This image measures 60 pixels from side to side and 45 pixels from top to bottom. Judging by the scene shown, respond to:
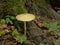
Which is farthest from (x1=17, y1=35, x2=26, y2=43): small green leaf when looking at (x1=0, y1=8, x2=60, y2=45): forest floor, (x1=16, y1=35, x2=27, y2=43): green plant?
(x1=0, y1=8, x2=60, y2=45): forest floor

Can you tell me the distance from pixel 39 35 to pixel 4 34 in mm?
824

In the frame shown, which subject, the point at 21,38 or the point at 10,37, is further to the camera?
the point at 10,37

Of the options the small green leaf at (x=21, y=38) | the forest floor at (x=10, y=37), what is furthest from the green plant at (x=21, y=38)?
the forest floor at (x=10, y=37)

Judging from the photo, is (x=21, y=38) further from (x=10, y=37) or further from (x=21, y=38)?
(x=10, y=37)

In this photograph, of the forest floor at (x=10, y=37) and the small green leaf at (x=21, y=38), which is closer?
the small green leaf at (x=21, y=38)

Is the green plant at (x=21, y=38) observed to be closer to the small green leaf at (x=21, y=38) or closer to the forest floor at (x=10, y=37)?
the small green leaf at (x=21, y=38)

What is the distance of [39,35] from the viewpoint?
4387 mm

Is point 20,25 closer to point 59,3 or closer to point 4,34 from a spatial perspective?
point 4,34

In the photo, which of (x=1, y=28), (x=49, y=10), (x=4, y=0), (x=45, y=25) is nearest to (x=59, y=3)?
(x=49, y=10)

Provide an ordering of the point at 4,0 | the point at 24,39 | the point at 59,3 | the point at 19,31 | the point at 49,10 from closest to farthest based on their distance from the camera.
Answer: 1. the point at 24,39
2. the point at 19,31
3. the point at 4,0
4. the point at 49,10
5. the point at 59,3

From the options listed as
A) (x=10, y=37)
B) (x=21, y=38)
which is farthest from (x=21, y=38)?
(x=10, y=37)

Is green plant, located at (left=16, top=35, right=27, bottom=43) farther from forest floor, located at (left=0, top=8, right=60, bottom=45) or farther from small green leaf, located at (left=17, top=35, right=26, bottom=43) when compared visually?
forest floor, located at (left=0, top=8, right=60, bottom=45)

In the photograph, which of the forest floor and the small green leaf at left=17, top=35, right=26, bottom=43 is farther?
the forest floor

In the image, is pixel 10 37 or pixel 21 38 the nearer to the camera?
pixel 21 38
